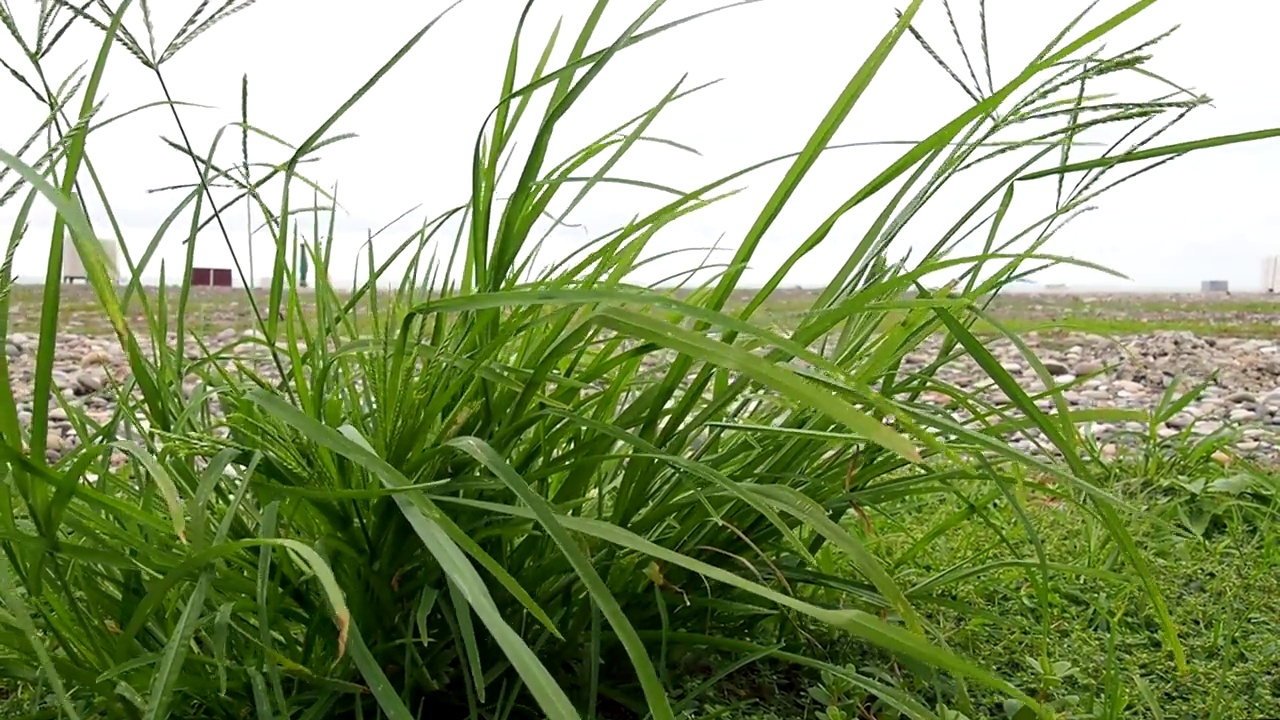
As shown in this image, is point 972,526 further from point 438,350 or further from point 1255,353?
point 1255,353

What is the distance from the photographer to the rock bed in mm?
3676

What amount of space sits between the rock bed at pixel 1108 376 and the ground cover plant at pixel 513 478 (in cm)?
212

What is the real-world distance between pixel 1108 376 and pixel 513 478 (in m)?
5.25

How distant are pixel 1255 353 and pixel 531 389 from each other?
6.99 m

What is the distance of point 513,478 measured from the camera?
0.75 meters

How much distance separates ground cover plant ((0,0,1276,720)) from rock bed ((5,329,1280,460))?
212cm

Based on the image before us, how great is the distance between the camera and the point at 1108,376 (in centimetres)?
542

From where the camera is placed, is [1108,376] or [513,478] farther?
[1108,376]

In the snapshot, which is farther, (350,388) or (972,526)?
(972,526)

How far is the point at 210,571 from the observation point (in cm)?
81

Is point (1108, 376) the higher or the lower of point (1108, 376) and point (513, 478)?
the lower

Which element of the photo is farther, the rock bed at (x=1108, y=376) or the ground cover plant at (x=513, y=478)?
the rock bed at (x=1108, y=376)

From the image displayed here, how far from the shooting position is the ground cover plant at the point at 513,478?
79cm

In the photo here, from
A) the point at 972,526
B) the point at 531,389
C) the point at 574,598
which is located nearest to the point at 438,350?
the point at 531,389
